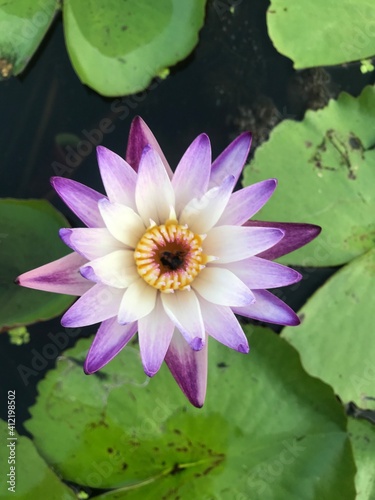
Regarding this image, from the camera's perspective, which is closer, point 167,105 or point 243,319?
point 243,319

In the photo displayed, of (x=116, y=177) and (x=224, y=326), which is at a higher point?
(x=116, y=177)

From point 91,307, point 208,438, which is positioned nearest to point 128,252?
point 91,307

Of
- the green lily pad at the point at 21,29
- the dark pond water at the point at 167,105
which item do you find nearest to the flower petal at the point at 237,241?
the dark pond water at the point at 167,105

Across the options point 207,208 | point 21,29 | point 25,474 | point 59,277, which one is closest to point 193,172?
point 207,208

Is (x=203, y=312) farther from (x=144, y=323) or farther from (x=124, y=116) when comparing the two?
(x=124, y=116)

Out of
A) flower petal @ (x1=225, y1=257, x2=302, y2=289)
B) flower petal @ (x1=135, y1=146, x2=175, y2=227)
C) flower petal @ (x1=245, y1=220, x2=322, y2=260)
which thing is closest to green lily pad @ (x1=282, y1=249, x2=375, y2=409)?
flower petal @ (x1=245, y1=220, x2=322, y2=260)

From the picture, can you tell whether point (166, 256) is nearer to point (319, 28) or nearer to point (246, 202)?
point (246, 202)

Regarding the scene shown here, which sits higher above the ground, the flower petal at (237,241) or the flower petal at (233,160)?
the flower petal at (233,160)

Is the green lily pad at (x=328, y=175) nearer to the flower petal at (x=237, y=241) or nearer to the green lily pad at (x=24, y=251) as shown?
the flower petal at (x=237, y=241)
